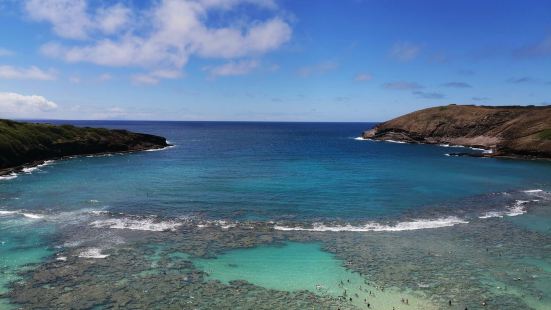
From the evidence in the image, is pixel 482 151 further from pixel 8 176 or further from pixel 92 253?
pixel 8 176

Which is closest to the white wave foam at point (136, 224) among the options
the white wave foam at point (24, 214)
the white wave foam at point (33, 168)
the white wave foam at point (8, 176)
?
the white wave foam at point (24, 214)

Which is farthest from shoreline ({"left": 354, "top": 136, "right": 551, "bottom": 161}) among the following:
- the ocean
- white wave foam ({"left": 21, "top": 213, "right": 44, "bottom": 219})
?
white wave foam ({"left": 21, "top": 213, "right": 44, "bottom": 219})

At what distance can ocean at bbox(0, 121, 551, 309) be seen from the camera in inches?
1014

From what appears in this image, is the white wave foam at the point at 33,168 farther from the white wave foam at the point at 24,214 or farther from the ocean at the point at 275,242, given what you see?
the white wave foam at the point at 24,214

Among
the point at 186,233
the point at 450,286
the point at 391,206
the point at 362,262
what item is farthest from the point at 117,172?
the point at 450,286

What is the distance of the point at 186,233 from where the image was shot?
3797cm

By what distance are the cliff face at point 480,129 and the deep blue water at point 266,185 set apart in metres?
14.1

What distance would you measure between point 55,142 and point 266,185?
66.1 m

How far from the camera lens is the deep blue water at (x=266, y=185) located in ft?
157

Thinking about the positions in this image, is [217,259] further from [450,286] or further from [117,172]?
[117,172]

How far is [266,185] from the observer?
62500 mm

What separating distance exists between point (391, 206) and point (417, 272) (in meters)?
20.7

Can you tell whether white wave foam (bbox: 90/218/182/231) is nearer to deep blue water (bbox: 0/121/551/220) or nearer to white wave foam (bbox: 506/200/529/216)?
deep blue water (bbox: 0/121/551/220)

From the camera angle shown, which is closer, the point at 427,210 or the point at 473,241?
the point at 473,241
